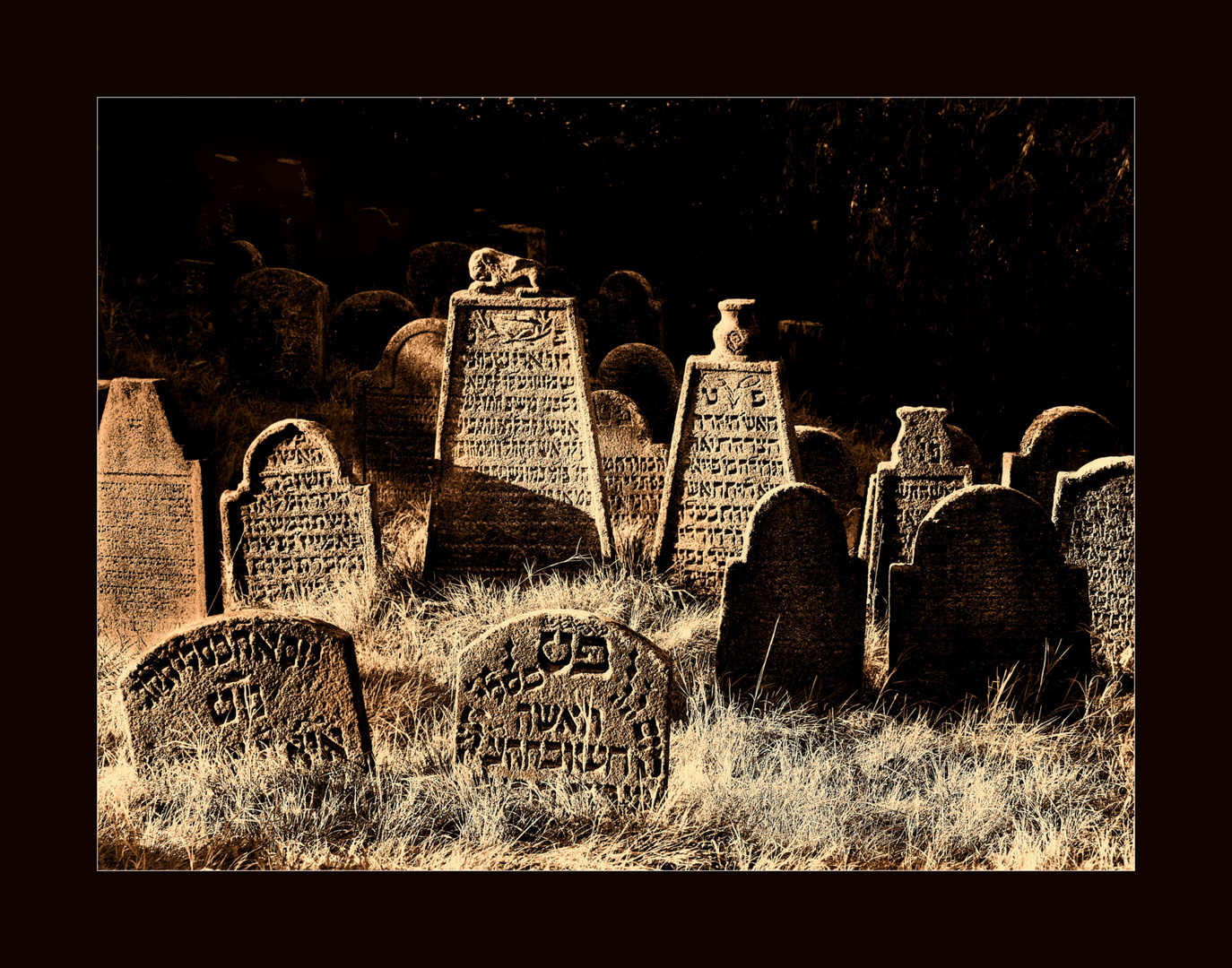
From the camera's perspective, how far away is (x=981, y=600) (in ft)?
15.8

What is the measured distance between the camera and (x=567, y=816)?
4090 mm

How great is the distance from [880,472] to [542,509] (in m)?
1.99

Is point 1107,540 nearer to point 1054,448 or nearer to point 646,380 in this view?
point 1054,448

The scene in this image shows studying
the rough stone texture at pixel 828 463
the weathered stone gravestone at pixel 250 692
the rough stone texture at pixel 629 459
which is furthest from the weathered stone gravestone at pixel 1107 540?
the weathered stone gravestone at pixel 250 692

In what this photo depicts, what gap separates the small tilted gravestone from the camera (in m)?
6.20

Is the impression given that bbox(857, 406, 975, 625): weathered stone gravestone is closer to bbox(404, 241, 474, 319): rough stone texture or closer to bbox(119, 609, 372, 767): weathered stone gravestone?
bbox(119, 609, 372, 767): weathered stone gravestone

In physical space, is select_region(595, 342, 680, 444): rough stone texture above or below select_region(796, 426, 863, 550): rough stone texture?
above

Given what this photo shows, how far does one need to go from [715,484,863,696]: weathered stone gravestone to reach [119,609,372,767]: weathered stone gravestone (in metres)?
1.59

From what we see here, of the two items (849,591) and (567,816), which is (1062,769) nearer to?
(849,591)

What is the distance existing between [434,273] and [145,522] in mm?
6763

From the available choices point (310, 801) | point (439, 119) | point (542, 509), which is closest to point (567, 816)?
point (310, 801)

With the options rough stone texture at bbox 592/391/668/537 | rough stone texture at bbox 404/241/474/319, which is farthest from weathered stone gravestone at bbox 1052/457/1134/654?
rough stone texture at bbox 404/241/474/319

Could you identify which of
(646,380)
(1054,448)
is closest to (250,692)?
(1054,448)

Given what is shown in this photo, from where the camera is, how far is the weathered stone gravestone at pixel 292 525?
5762 mm
